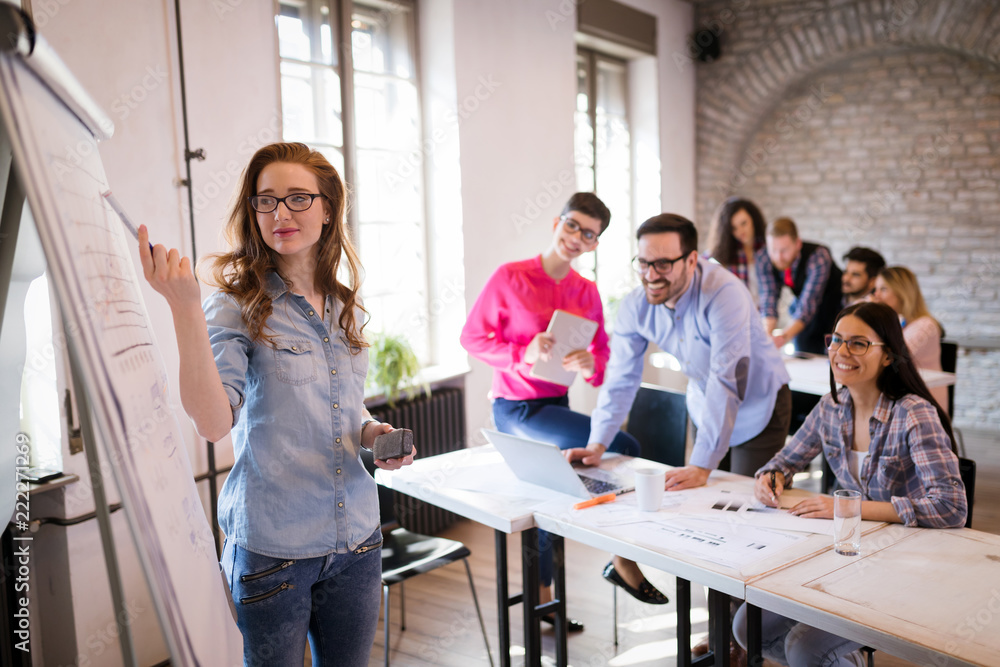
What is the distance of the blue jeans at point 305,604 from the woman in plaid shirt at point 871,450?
3.65 ft

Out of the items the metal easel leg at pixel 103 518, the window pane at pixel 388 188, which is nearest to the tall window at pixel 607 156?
the window pane at pixel 388 188

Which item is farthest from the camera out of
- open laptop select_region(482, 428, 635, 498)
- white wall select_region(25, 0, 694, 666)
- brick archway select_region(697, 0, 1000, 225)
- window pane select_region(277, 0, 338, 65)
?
brick archway select_region(697, 0, 1000, 225)

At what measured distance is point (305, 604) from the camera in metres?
1.48

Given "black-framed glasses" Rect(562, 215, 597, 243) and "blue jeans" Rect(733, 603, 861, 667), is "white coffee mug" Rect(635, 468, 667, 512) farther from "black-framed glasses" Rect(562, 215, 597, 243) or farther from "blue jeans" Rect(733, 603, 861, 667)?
"black-framed glasses" Rect(562, 215, 597, 243)

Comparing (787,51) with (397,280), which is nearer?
(397,280)

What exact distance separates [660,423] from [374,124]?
7.28 feet

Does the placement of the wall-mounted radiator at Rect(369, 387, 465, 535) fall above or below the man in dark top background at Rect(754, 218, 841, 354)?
below

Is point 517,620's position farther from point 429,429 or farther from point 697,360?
point 697,360

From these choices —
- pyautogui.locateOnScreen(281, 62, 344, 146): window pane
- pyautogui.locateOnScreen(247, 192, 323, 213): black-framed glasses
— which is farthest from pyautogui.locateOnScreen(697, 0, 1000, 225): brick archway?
pyautogui.locateOnScreen(247, 192, 323, 213): black-framed glasses

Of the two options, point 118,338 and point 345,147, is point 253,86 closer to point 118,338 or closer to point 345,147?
point 345,147

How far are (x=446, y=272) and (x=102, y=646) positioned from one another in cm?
249

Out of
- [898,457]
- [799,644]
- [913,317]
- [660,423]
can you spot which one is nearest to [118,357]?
[799,644]

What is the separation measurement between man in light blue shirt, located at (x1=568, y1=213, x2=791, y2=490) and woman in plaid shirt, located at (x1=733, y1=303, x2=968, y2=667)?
0.26 metres

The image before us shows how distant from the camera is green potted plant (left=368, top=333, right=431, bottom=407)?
3.67 metres
